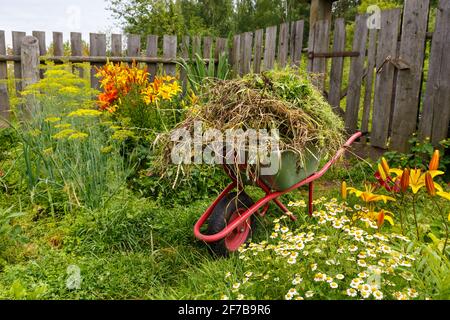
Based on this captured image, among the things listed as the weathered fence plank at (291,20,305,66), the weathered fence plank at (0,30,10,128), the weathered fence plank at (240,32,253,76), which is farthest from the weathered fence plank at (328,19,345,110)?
the weathered fence plank at (0,30,10,128)

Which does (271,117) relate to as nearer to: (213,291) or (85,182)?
(213,291)

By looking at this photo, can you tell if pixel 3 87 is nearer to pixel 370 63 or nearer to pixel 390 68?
pixel 370 63

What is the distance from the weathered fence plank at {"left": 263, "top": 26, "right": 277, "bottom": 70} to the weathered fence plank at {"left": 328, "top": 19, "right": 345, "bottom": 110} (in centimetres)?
131

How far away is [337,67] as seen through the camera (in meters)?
4.88

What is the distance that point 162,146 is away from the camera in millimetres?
2328

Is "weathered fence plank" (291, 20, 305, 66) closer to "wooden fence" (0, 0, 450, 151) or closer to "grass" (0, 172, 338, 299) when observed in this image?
"wooden fence" (0, 0, 450, 151)

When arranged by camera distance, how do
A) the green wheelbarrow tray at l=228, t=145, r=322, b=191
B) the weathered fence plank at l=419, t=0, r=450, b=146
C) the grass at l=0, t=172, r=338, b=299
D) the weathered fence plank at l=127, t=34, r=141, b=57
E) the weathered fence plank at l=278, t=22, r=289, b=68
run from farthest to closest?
the weathered fence plank at l=127, t=34, r=141, b=57 < the weathered fence plank at l=278, t=22, r=289, b=68 < the weathered fence plank at l=419, t=0, r=450, b=146 < the green wheelbarrow tray at l=228, t=145, r=322, b=191 < the grass at l=0, t=172, r=338, b=299

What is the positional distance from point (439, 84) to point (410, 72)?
0.31 m

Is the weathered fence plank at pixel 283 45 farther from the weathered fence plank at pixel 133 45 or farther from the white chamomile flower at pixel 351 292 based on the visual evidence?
the white chamomile flower at pixel 351 292

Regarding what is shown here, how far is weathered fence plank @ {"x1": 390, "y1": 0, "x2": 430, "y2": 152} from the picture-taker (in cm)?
389

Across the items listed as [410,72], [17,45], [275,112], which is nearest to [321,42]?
[410,72]
